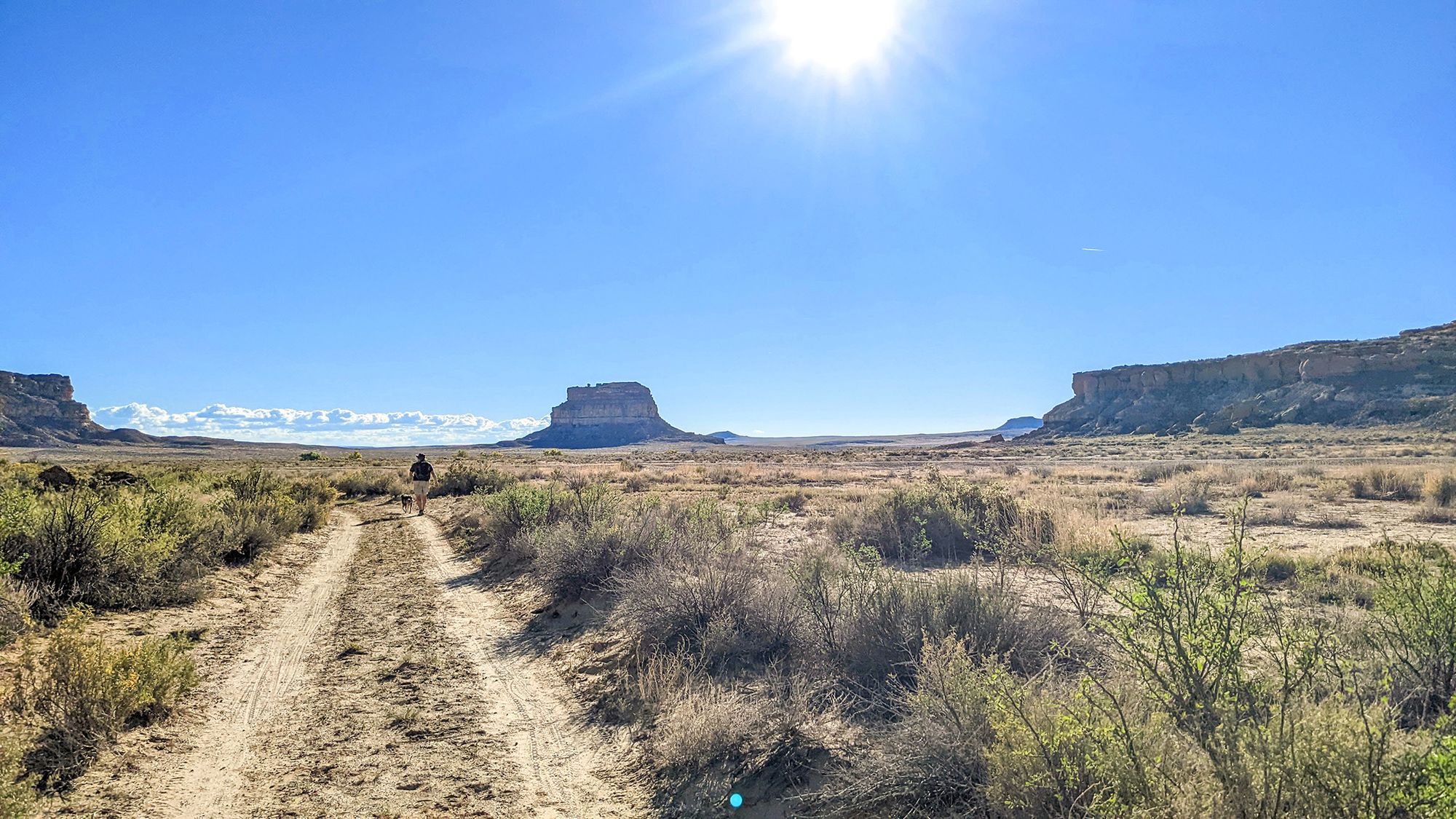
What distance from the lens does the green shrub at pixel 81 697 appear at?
14.3 ft

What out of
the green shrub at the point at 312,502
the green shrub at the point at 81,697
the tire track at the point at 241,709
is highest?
the green shrub at the point at 312,502

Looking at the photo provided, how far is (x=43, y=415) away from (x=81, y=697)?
147416 mm

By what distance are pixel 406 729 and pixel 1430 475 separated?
23.7m

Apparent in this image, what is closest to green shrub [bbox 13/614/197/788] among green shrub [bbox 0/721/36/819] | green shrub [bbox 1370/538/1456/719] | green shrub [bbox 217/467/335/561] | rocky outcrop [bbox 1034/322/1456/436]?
green shrub [bbox 0/721/36/819]

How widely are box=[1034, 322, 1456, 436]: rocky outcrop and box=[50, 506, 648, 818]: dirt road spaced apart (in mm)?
70579

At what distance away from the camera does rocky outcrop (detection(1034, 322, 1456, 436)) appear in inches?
2398

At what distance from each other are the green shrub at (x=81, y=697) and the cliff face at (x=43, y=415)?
129m

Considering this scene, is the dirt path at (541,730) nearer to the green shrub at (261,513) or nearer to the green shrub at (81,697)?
the green shrub at (81,697)

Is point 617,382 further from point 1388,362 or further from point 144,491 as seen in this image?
point 144,491

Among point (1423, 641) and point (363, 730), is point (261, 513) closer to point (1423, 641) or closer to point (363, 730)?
point (363, 730)

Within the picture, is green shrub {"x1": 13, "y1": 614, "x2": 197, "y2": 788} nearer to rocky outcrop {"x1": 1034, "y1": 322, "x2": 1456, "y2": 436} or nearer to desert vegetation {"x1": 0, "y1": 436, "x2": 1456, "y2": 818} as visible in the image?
desert vegetation {"x1": 0, "y1": 436, "x2": 1456, "y2": 818}

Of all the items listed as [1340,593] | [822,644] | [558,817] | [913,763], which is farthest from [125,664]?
[1340,593]

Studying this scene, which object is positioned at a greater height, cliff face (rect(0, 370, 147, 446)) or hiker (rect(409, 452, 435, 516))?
cliff face (rect(0, 370, 147, 446))

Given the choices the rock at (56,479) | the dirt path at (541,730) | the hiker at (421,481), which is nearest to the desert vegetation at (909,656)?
the dirt path at (541,730)
